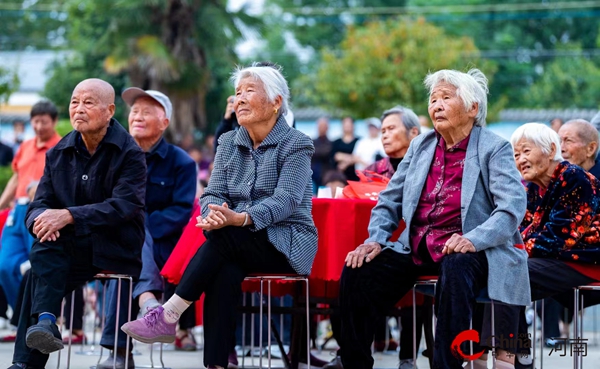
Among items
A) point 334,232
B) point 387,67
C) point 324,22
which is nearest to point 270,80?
point 334,232

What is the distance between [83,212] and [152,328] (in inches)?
31.9

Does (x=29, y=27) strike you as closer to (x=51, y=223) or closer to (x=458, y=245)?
(x=51, y=223)

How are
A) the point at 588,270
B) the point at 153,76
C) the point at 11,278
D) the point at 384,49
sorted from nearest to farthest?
the point at 588,270 → the point at 11,278 → the point at 153,76 → the point at 384,49

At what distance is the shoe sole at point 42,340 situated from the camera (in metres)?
4.87

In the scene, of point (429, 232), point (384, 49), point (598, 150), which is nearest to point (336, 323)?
point (429, 232)

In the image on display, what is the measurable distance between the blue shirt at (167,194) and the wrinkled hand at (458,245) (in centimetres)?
213

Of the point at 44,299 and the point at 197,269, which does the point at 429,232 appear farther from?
the point at 44,299

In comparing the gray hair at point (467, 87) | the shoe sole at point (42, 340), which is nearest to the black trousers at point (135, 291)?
the shoe sole at point (42, 340)

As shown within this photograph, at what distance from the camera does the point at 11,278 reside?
797 cm

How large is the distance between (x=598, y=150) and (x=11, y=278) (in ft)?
15.5

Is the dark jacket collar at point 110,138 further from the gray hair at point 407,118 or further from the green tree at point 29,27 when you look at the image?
the green tree at point 29,27

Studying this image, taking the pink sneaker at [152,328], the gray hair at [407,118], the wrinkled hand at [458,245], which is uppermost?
the gray hair at [407,118]

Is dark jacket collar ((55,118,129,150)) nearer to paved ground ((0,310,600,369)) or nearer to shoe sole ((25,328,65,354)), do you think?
shoe sole ((25,328,65,354))

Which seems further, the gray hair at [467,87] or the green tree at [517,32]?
the green tree at [517,32]
